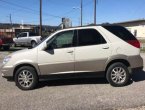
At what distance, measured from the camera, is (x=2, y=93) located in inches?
352

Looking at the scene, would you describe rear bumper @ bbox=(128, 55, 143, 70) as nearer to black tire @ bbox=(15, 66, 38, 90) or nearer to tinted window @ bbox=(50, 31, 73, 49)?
tinted window @ bbox=(50, 31, 73, 49)

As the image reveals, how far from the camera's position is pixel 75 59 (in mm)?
9375

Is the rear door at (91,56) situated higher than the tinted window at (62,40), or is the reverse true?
the tinted window at (62,40)

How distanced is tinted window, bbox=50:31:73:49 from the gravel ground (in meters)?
1.29

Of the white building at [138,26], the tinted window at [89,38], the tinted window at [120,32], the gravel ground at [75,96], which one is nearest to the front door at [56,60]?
the tinted window at [89,38]

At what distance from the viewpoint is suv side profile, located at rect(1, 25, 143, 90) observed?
936 cm

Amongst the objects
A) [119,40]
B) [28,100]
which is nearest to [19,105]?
[28,100]

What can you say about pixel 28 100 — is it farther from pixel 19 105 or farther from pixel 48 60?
pixel 48 60

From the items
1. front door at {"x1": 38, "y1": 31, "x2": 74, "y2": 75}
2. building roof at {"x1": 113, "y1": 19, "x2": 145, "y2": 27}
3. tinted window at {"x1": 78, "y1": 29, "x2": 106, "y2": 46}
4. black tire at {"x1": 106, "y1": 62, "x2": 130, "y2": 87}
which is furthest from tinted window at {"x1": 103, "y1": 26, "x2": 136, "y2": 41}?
building roof at {"x1": 113, "y1": 19, "x2": 145, "y2": 27}

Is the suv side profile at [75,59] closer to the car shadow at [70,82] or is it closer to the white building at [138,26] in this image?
the car shadow at [70,82]

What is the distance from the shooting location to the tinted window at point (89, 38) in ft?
31.1

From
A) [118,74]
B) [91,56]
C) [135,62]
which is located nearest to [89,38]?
[91,56]

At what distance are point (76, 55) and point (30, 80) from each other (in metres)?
1.60

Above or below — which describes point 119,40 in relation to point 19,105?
above
